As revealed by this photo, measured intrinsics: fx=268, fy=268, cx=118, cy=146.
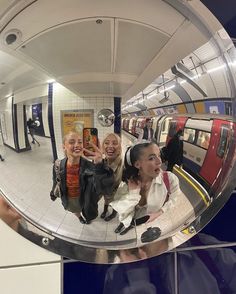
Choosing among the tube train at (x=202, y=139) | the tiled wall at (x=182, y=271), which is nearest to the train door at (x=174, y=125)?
the tube train at (x=202, y=139)

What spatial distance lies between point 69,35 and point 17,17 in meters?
0.09

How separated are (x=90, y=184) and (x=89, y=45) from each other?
0.72ft

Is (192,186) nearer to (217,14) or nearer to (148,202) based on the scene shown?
(148,202)

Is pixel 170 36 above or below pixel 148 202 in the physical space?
above

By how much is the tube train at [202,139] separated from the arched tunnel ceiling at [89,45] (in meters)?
0.07

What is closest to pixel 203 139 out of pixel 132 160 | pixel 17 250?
pixel 132 160

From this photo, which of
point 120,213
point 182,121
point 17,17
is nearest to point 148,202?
point 120,213

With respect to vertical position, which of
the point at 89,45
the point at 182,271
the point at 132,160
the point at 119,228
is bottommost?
the point at 182,271

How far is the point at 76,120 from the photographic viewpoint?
41 cm

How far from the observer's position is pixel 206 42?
469mm

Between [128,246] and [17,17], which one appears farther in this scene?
[128,246]

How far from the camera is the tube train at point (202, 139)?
0.44 metres

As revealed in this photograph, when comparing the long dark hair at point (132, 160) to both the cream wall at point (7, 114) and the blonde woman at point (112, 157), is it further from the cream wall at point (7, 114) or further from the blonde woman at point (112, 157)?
the cream wall at point (7, 114)

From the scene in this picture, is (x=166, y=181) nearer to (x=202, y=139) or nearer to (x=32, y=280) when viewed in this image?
(x=202, y=139)
